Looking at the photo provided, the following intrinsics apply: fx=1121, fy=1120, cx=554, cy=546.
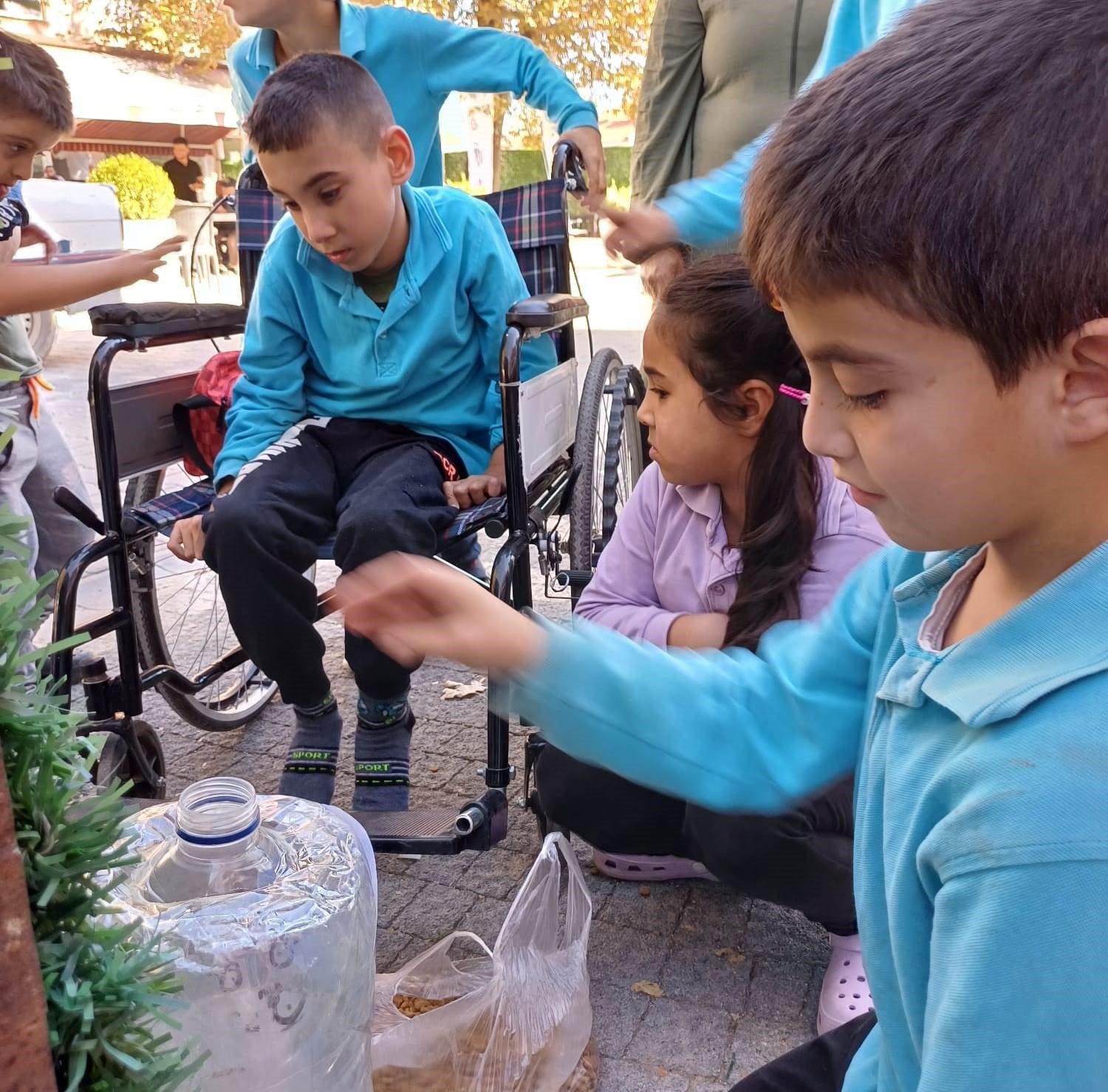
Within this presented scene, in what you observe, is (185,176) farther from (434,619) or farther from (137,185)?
(434,619)

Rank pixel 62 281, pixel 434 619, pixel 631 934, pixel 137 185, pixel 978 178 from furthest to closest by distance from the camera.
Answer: pixel 137 185 → pixel 62 281 → pixel 631 934 → pixel 434 619 → pixel 978 178

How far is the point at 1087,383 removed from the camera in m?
0.74

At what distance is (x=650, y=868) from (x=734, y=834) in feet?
1.91

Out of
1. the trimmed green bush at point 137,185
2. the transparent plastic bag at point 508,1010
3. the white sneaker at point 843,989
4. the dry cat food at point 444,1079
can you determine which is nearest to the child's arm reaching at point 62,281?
the transparent plastic bag at point 508,1010

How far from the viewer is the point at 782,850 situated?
185cm

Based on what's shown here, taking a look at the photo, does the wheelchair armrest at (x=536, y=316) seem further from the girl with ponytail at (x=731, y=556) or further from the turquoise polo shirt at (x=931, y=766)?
the turquoise polo shirt at (x=931, y=766)

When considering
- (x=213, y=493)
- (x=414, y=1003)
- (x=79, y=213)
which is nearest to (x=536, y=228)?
(x=213, y=493)

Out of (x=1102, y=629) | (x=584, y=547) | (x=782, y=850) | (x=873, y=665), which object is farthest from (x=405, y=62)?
(x=1102, y=629)

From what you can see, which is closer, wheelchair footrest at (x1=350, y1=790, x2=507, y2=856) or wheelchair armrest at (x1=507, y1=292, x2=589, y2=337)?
wheelchair footrest at (x1=350, y1=790, x2=507, y2=856)

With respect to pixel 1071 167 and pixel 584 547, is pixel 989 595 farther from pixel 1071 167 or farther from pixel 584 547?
pixel 584 547

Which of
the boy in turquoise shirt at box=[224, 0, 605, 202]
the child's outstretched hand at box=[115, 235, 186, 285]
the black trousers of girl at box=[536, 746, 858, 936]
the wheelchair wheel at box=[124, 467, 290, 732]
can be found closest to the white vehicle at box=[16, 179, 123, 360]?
the wheelchair wheel at box=[124, 467, 290, 732]

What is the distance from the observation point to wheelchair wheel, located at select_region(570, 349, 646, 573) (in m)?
2.61

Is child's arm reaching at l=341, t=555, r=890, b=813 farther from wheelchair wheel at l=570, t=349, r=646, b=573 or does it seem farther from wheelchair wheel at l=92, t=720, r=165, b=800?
wheelchair wheel at l=92, t=720, r=165, b=800

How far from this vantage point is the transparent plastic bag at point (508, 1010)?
5.57ft
